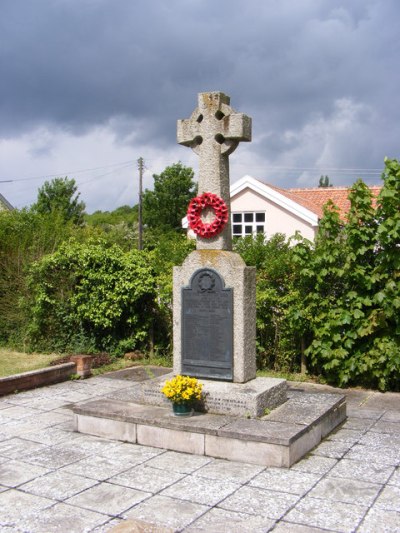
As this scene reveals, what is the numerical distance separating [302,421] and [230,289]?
5.57 feet

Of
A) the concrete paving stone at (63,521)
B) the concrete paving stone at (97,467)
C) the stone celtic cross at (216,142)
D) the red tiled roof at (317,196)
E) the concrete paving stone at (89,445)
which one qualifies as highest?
the red tiled roof at (317,196)

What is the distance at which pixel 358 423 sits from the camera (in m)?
7.29

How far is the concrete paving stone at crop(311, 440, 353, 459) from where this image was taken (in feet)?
19.9

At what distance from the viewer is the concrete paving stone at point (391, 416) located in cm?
742

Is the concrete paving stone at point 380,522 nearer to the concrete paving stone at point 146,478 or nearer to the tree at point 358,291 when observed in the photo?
the concrete paving stone at point 146,478

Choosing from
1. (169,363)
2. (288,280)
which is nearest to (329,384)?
(288,280)

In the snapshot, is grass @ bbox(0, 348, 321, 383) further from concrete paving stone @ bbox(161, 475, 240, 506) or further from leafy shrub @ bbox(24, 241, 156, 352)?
concrete paving stone @ bbox(161, 475, 240, 506)

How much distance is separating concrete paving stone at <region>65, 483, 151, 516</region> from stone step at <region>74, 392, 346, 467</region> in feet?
3.79

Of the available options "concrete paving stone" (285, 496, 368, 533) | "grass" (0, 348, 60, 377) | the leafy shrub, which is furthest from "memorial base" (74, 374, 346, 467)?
the leafy shrub

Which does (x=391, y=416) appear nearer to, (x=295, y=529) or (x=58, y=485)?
(x=295, y=529)

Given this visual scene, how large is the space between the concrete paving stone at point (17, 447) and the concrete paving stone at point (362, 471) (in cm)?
312

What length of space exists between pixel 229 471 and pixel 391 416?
302cm

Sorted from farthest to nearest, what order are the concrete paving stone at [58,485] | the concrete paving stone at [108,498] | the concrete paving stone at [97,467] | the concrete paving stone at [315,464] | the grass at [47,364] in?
the grass at [47,364]
the concrete paving stone at [315,464]
the concrete paving stone at [97,467]
the concrete paving stone at [58,485]
the concrete paving stone at [108,498]

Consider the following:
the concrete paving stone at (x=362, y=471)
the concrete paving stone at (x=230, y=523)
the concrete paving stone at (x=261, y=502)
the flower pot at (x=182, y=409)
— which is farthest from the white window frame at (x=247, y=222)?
the concrete paving stone at (x=230, y=523)
